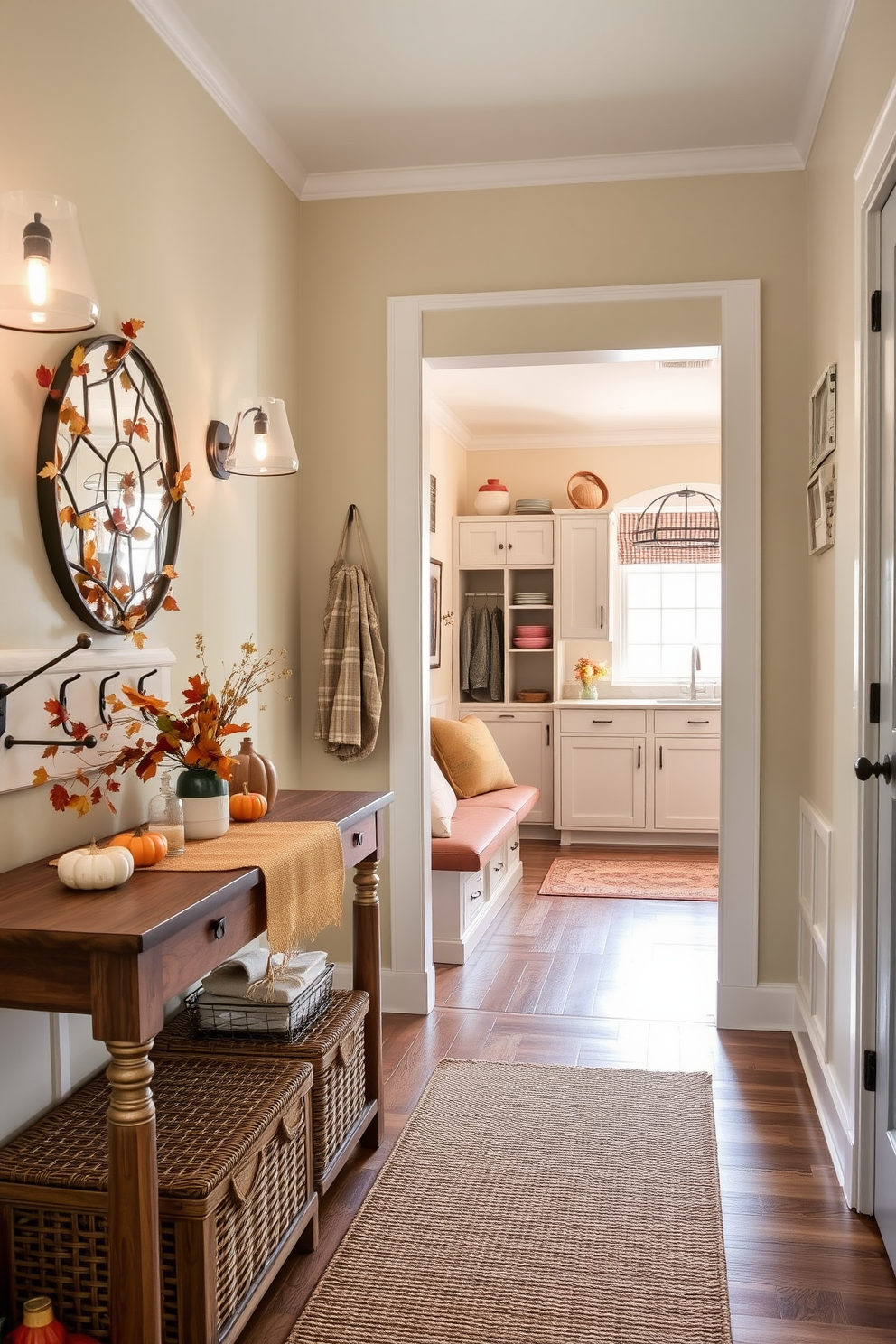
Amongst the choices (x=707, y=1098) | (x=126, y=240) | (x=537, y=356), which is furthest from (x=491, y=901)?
(x=126, y=240)

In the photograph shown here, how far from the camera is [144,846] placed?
81.6 inches

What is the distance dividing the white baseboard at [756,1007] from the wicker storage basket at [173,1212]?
2035mm

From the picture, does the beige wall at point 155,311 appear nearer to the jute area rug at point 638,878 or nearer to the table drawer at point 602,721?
the jute area rug at point 638,878

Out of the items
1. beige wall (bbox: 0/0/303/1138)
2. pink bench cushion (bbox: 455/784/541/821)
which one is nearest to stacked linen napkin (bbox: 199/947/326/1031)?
beige wall (bbox: 0/0/303/1138)

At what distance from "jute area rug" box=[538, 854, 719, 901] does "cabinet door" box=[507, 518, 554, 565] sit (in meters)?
2.02

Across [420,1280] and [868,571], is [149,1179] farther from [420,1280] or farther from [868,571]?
[868,571]

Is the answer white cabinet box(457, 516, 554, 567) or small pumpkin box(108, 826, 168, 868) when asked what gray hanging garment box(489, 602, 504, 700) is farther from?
small pumpkin box(108, 826, 168, 868)

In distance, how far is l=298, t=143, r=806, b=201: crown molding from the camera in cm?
372

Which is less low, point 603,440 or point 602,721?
point 603,440

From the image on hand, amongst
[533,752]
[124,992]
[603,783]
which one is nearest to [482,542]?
[533,752]

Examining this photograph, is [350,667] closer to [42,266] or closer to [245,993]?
[245,993]

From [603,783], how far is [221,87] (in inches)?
192

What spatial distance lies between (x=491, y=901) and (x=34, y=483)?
3.63 meters

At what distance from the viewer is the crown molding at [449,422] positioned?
21.9 feet
